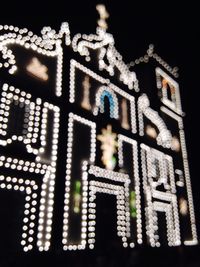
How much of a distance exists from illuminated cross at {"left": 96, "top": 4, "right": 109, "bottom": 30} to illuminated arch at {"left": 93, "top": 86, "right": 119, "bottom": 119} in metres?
2.18

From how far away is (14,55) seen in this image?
7.21m

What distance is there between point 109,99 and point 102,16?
2839 millimetres

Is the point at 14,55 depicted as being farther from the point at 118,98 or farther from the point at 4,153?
the point at 118,98

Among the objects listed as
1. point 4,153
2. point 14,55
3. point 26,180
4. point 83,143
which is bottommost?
point 26,180

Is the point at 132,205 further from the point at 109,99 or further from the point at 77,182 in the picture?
the point at 109,99

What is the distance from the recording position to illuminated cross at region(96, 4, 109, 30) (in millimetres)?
10062

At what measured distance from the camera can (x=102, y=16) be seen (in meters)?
10.3

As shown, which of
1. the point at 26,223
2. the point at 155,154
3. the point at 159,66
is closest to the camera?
the point at 26,223

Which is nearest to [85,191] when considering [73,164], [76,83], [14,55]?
[73,164]

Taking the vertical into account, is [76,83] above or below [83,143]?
above

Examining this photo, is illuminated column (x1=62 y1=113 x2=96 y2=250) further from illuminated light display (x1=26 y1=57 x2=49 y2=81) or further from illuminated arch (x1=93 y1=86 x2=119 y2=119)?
illuminated light display (x1=26 y1=57 x2=49 y2=81)

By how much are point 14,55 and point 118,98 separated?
12.0 feet

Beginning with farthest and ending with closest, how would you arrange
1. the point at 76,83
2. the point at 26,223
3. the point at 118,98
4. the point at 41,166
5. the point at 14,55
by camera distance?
the point at 118,98 < the point at 76,83 < the point at 14,55 < the point at 41,166 < the point at 26,223

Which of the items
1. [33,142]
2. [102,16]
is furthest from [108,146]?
[102,16]
